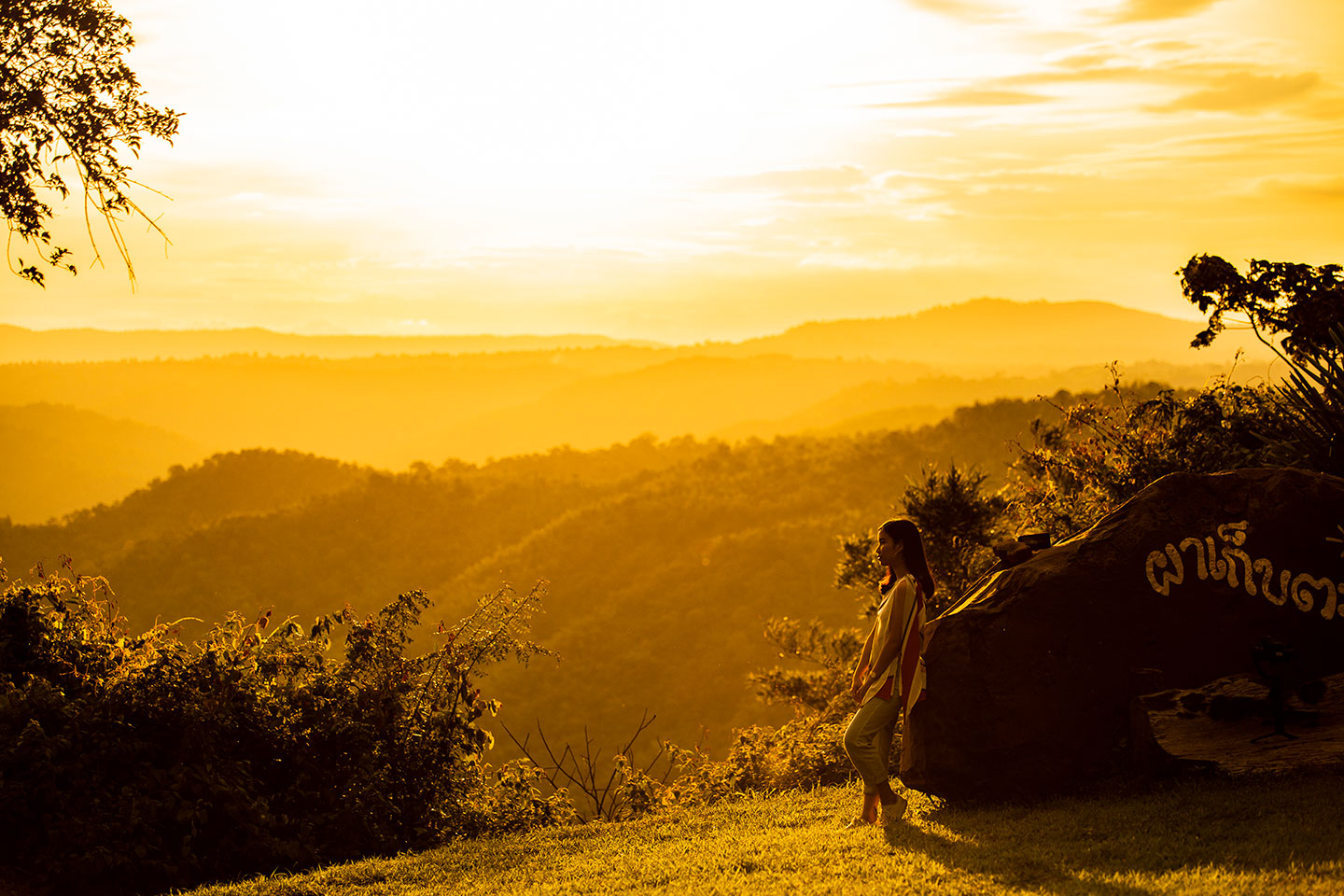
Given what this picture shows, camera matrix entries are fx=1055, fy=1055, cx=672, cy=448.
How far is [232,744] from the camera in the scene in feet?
31.3

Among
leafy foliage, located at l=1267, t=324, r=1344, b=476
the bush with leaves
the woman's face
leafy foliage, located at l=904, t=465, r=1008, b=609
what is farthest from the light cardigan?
leafy foliage, located at l=904, t=465, r=1008, b=609

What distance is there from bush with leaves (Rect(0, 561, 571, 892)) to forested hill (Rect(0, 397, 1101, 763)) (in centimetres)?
4307

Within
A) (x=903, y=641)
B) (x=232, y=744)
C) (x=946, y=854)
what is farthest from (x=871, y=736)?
(x=232, y=744)

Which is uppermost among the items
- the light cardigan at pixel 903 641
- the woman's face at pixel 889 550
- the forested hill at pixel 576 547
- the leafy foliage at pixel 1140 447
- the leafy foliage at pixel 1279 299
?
the leafy foliage at pixel 1279 299

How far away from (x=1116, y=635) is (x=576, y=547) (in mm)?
70417

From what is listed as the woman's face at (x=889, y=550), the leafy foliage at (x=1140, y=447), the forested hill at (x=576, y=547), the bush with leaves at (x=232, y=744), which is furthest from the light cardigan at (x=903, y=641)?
the forested hill at (x=576, y=547)

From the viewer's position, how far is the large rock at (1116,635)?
7.19 metres

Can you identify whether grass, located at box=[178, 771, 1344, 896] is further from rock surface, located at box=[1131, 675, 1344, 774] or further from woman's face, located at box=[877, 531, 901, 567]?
woman's face, located at box=[877, 531, 901, 567]

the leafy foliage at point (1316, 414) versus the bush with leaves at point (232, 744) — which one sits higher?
the leafy foliage at point (1316, 414)

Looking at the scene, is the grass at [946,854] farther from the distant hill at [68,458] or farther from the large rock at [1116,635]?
the distant hill at [68,458]

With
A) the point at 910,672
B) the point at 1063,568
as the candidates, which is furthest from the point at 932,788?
the point at 1063,568

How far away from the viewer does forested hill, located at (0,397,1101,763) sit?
60094mm

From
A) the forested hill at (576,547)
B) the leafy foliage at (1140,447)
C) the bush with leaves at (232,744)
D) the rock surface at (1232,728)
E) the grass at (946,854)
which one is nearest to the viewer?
the grass at (946,854)

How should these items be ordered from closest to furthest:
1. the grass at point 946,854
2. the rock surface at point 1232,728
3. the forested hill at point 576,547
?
the grass at point 946,854 → the rock surface at point 1232,728 → the forested hill at point 576,547
